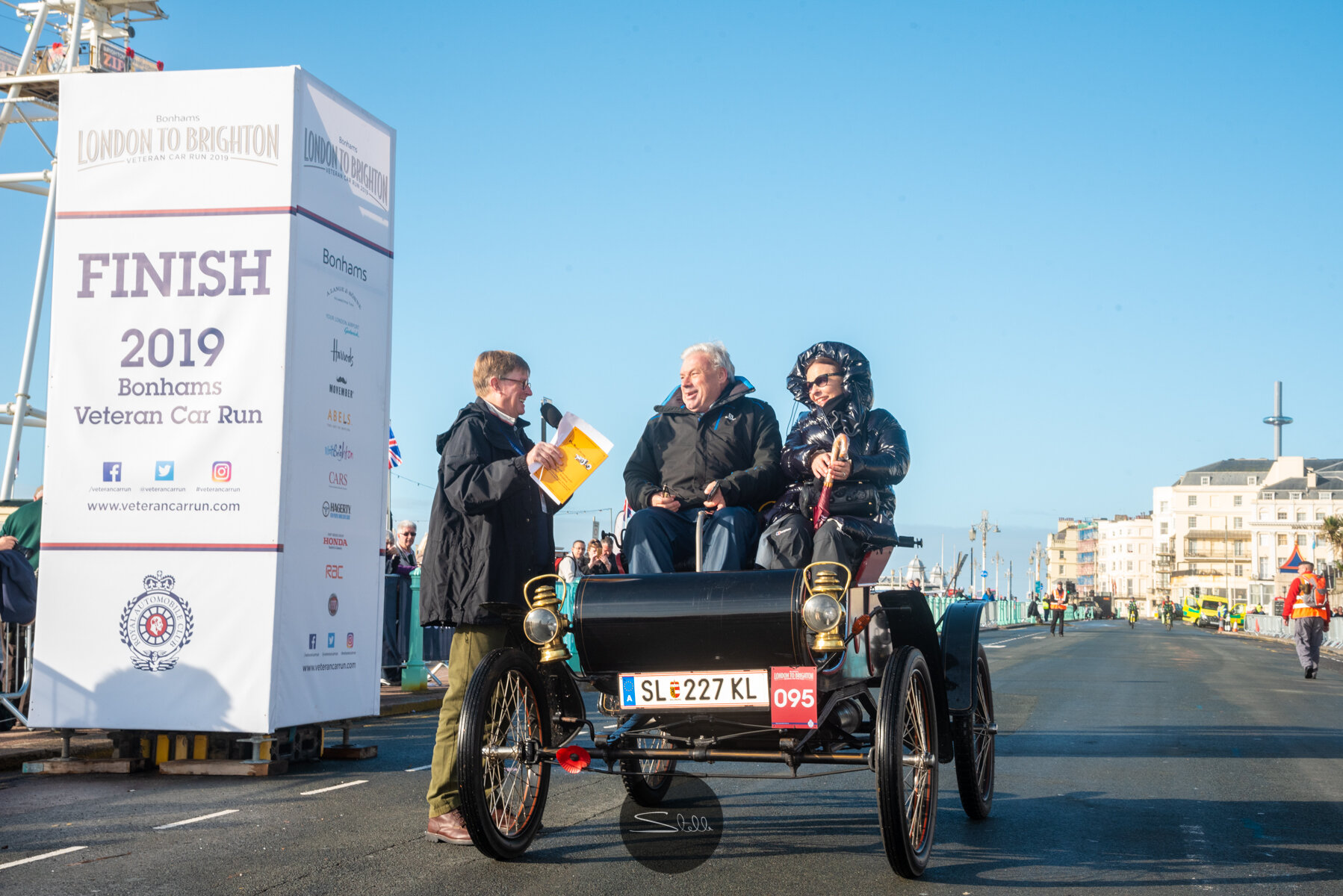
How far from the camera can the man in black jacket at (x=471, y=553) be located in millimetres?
5699

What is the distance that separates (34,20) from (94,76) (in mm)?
25015

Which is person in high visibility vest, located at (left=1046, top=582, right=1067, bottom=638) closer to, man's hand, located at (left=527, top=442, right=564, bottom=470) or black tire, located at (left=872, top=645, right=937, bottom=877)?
black tire, located at (left=872, top=645, right=937, bottom=877)

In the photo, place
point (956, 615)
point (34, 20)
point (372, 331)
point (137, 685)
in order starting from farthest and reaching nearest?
point (34, 20)
point (372, 331)
point (137, 685)
point (956, 615)

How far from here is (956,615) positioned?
22.1 feet

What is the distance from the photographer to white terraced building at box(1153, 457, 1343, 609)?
497 feet

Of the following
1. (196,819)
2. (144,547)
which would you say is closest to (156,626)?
(144,547)

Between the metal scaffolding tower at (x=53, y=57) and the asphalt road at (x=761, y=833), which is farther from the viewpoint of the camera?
the metal scaffolding tower at (x=53, y=57)

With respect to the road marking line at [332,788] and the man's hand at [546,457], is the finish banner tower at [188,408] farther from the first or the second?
the man's hand at [546,457]

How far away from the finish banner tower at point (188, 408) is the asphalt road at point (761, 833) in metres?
0.70

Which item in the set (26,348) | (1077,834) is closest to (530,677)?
(1077,834)

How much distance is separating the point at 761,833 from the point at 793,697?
5.11 ft

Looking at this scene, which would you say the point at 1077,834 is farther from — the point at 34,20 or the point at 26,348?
the point at 34,20

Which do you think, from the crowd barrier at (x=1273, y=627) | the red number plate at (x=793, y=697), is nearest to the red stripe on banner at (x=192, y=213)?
the red number plate at (x=793, y=697)

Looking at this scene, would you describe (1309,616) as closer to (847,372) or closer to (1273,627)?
(847,372)
